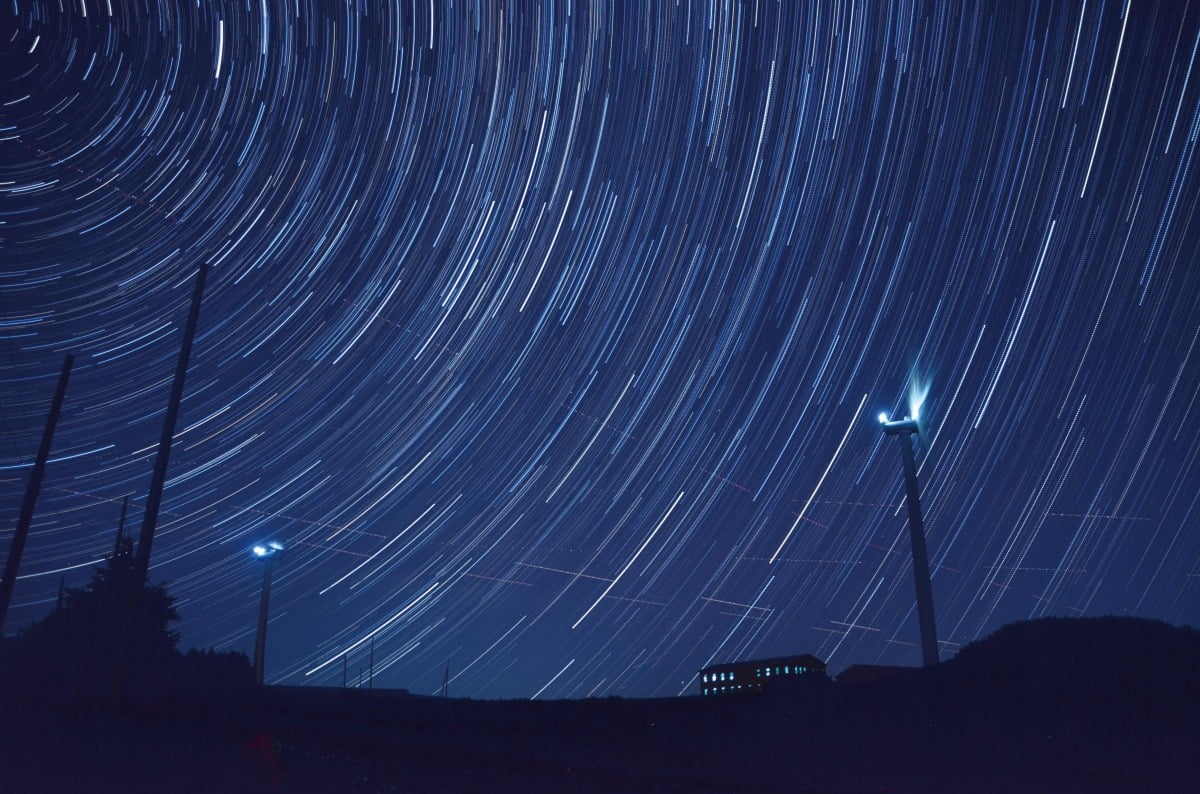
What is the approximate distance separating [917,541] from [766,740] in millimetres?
7521

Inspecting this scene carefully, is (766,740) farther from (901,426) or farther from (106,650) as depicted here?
(106,650)

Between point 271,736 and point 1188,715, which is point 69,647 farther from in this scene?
point 1188,715

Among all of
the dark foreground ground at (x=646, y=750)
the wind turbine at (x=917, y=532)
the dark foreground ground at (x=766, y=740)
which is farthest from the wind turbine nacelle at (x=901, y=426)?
the dark foreground ground at (x=646, y=750)

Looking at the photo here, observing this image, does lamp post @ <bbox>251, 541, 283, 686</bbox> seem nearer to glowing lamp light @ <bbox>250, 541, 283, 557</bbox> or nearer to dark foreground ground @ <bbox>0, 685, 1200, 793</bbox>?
glowing lamp light @ <bbox>250, 541, 283, 557</bbox>

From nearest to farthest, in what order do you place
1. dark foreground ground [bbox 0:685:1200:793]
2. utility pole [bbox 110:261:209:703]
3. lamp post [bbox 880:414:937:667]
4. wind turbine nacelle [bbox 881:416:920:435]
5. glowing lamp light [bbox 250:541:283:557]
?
dark foreground ground [bbox 0:685:1200:793] → utility pole [bbox 110:261:209:703] → lamp post [bbox 880:414:937:667] → wind turbine nacelle [bbox 881:416:920:435] → glowing lamp light [bbox 250:541:283:557]

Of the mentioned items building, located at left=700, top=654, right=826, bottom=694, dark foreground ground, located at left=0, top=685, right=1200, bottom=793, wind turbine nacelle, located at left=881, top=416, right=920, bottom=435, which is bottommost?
dark foreground ground, located at left=0, top=685, right=1200, bottom=793

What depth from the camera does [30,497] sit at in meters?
17.6

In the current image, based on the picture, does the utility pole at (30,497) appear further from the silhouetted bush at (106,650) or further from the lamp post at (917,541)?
the lamp post at (917,541)

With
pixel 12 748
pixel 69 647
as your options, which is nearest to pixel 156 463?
pixel 12 748

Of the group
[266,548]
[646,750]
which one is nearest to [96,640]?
[266,548]

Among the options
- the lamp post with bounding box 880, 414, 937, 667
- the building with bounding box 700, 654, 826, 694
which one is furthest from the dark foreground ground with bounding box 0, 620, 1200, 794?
the building with bounding box 700, 654, 826, 694

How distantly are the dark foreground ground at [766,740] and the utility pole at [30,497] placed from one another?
2382mm

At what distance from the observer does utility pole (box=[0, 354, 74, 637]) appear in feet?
56.1

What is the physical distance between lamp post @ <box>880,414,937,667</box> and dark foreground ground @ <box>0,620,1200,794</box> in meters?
1.77
